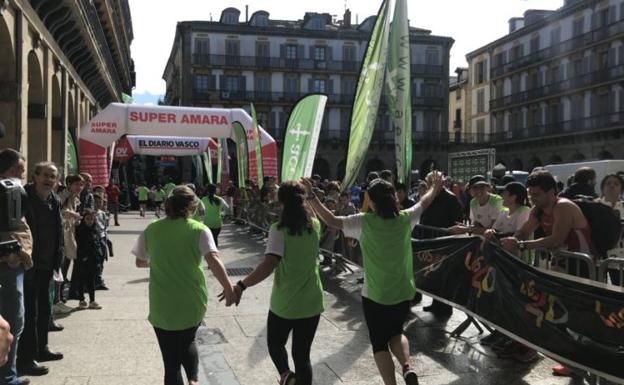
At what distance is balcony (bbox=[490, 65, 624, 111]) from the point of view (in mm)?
41031

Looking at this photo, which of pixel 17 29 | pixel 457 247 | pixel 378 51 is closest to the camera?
pixel 457 247

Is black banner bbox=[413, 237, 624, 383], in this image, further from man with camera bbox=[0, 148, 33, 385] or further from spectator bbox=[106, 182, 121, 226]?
spectator bbox=[106, 182, 121, 226]

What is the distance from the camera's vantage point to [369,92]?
27.2 ft

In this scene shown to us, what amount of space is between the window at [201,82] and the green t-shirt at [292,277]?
167 feet

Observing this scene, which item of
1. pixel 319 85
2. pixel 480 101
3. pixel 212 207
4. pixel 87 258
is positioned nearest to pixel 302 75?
pixel 319 85

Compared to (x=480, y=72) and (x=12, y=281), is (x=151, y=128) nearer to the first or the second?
(x=12, y=281)

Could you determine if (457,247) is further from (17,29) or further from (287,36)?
(287,36)

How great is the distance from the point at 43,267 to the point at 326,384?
2676 millimetres

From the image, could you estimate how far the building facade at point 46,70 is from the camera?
12461 millimetres

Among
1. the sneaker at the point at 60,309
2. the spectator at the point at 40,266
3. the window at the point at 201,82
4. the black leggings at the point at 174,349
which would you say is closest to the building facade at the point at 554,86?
the window at the point at 201,82

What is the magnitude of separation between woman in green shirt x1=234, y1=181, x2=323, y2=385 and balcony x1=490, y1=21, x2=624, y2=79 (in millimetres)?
42894

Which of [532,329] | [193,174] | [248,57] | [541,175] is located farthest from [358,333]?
[248,57]

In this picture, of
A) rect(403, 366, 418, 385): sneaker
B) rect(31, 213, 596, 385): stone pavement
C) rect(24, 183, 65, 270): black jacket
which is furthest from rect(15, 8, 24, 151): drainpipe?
rect(403, 366, 418, 385): sneaker

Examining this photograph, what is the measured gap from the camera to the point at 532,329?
15.4 feet
